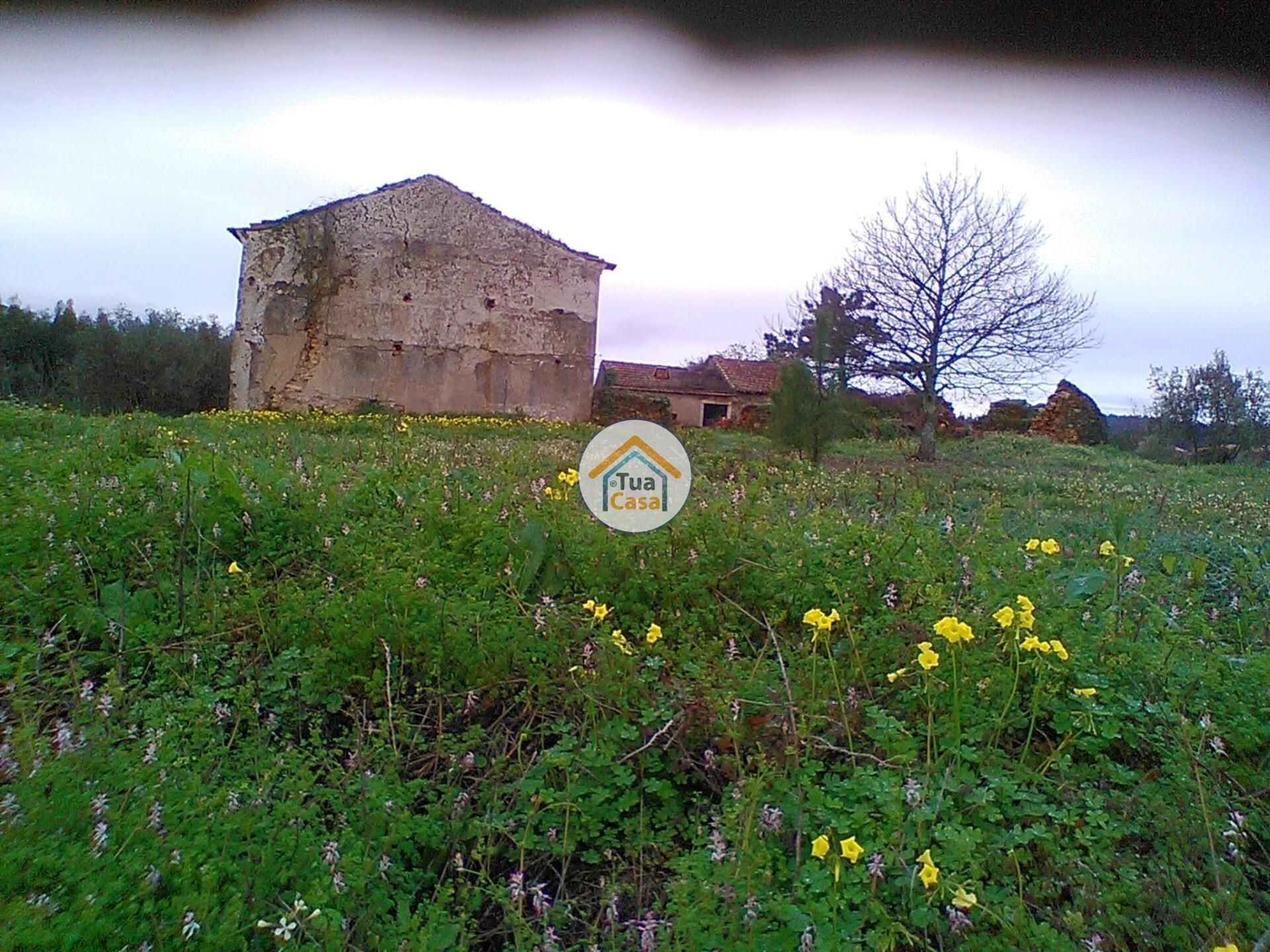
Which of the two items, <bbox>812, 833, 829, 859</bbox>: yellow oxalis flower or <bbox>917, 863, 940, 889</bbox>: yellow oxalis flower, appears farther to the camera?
<bbox>812, 833, 829, 859</bbox>: yellow oxalis flower

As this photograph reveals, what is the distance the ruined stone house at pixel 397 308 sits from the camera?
808 inches

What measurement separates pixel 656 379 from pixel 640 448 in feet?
86.8

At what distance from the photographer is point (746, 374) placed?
31422 millimetres

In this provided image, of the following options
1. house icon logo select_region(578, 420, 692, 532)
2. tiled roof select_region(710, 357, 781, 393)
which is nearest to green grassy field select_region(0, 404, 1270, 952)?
house icon logo select_region(578, 420, 692, 532)

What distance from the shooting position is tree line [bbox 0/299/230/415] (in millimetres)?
23609

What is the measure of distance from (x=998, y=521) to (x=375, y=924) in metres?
4.23

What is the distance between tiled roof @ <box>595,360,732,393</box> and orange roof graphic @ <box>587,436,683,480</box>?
23.5 metres

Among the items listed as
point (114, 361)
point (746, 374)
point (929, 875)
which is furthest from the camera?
point (746, 374)

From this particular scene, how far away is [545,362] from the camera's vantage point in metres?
21.9

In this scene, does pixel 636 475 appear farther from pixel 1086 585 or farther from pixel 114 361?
pixel 114 361

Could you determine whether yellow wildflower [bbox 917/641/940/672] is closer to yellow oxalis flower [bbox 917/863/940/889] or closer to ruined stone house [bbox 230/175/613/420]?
yellow oxalis flower [bbox 917/863/940/889]

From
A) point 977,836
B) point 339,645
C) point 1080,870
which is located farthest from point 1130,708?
point 339,645

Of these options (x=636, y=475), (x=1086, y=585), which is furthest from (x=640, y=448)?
(x=1086, y=585)

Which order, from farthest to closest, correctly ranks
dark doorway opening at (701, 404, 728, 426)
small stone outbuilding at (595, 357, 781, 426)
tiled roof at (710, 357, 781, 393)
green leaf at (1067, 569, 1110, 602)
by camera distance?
tiled roof at (710, 357, 781, 393)
dark doorway opening at (701, 404, 728, 426)
small stone outbuilding at (595, 357, 781, 426)
green leaf at (1067, 569, 1110, 602)
